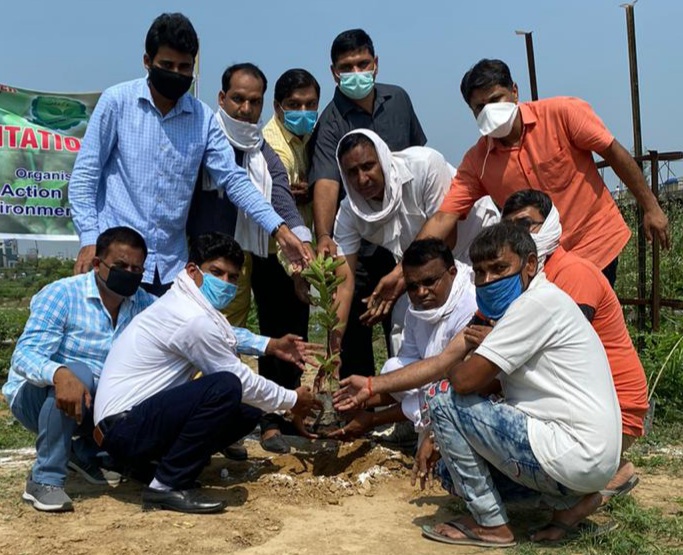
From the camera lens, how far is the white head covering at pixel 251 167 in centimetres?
501

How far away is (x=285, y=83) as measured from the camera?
5.21 metres

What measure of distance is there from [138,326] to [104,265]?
1.27 feet

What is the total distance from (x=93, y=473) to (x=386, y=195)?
2.25 meters

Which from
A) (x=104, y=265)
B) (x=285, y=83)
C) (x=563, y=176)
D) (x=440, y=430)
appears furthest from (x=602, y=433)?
(x=285, y=83)

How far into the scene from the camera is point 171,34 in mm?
4477

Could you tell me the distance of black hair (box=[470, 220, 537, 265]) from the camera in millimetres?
3393

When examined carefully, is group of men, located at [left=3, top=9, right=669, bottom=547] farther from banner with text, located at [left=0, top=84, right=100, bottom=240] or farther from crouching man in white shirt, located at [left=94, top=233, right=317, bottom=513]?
banner with text, located at [left=0, top=84, right=100, bottom=240]

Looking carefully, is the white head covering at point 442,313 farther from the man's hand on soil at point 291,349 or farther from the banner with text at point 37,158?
the banner with text at point 37,158

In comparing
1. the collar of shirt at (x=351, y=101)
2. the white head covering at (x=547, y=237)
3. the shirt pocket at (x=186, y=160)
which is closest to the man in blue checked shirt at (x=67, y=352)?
the shirt pocket at (x=186, y=160)

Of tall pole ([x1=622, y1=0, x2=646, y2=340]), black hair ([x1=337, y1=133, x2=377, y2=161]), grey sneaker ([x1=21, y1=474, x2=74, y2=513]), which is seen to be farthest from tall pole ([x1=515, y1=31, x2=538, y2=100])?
grey sneaker ([x1=21, y1=474, x2=74, y2=513])

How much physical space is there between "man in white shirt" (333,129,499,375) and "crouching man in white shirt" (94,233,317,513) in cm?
95

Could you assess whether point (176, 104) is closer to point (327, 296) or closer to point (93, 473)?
point (327, 296)

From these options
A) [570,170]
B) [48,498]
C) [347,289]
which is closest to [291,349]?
[347,289]

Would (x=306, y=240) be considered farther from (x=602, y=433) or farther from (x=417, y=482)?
(x=602, y=433)
